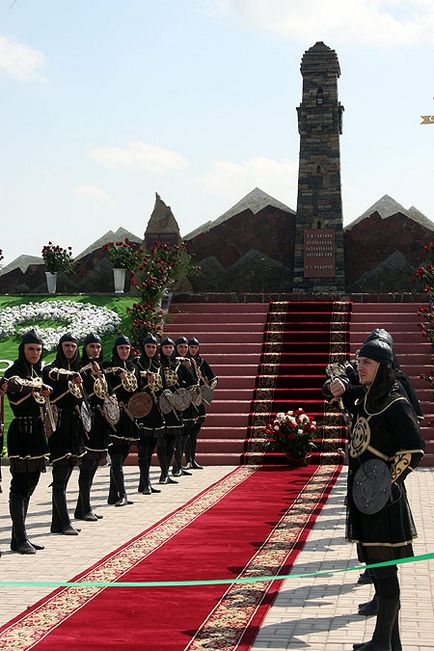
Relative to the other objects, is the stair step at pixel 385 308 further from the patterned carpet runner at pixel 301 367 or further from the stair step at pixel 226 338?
the stair step at pixel 226 338

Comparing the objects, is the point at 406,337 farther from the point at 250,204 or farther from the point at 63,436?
the point at 250,204

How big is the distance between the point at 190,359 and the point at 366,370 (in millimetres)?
10308

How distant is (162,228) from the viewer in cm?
2652

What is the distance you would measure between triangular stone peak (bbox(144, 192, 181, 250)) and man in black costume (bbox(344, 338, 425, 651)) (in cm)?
2026

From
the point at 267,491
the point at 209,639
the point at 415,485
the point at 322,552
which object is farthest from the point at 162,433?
the point at 209,639

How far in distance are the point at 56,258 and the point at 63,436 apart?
675 inches

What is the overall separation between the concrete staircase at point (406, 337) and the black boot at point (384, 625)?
36.0 ft

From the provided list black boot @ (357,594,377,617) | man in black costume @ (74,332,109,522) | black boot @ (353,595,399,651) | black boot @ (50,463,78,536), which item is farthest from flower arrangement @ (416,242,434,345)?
black boot @ (353,595,399,651)

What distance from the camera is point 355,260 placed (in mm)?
30219

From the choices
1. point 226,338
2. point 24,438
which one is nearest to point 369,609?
point 24,438

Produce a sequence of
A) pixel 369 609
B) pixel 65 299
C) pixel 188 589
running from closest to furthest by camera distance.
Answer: pixel 369 609 < pixel 188 589 < pixel 65 299

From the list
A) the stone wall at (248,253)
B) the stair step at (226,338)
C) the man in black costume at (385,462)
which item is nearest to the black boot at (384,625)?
the man in black costume at (385,462)

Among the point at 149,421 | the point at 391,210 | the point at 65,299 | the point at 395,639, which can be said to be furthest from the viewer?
the point at 391,210

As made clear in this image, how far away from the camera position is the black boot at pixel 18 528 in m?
9.55
